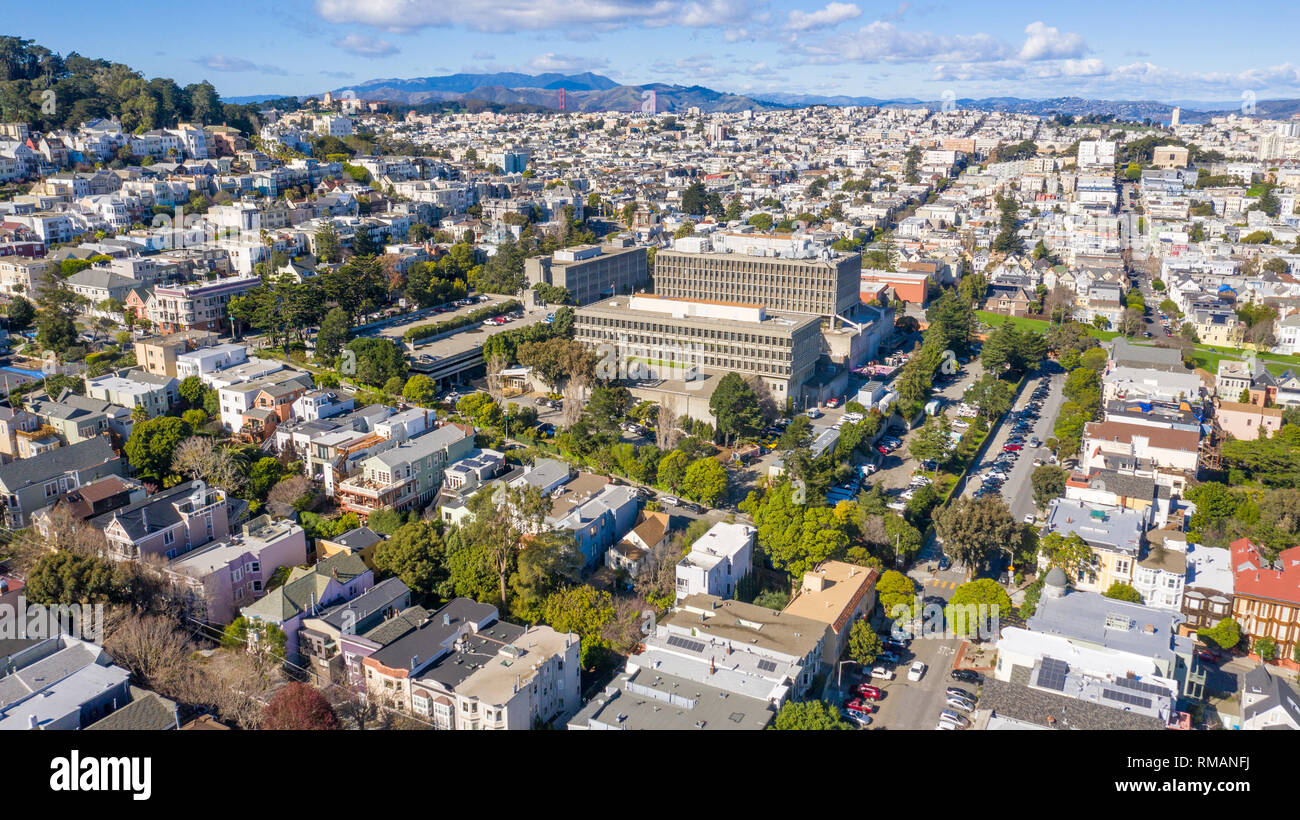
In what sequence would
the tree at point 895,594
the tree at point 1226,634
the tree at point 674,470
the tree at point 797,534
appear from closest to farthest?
the tree at point 1226,634, the tree at point 895,594, the tree at point 797,534, the tree at point 674,470

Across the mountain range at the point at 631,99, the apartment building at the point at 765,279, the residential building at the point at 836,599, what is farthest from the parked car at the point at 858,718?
the mountain range at the point at 631,99

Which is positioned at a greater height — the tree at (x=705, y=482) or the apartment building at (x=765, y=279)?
the apartment building at (x=765, y=279)

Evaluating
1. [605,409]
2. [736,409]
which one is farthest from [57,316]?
[736,409]

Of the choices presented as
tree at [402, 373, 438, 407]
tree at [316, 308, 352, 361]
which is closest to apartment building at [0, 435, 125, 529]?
tree at [402, 373, 438, 407]

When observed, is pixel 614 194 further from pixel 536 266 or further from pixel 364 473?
pixel 364 473

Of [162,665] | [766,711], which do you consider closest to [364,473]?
[162,665]

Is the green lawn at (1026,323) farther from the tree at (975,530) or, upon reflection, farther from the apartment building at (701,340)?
the tree at (975,530)
